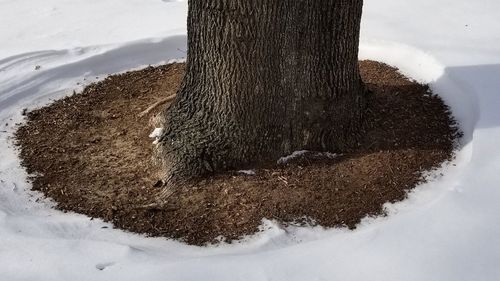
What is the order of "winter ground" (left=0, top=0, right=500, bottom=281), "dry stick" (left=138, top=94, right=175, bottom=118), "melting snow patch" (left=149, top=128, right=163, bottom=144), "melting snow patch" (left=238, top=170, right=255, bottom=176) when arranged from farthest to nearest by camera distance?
"dry stick" (left=138, top=94, right=175, bottom=118) < "melting snow patch" (left=149, top=128, right=163, bottom=144) < "melting snow patch" (left=238, top=170, right=255, bottom=176) < "winter ground" (left=0, top=0, right=500, bottom=281)

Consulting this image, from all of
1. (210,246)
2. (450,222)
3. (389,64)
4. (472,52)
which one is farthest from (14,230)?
(472,52)

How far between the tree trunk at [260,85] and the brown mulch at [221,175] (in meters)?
0.12

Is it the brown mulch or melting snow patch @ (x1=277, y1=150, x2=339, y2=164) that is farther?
melting snow patch @ (x1=277, y1=150, x2=339, y2=164)

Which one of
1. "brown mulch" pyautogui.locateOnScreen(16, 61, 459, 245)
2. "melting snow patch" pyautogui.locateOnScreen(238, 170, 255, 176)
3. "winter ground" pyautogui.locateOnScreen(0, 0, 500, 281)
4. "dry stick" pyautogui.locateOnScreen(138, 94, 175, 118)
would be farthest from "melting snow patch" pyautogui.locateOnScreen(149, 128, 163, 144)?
"winter ground" pyautogui.locateOnScreen(0, 0, 500, 281)

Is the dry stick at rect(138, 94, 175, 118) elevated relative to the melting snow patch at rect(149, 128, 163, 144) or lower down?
elevated

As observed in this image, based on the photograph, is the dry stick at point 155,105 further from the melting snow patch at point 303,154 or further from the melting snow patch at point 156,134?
the melting snow patch at point 303,154

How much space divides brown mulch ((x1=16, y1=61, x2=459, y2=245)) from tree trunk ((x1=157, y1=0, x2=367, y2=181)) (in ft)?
0.40

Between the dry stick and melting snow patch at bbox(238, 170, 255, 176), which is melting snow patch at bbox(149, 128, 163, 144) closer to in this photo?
the dry stick

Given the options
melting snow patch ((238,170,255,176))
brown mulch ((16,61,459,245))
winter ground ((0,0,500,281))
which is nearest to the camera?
winter ground ((0,0,500,281))

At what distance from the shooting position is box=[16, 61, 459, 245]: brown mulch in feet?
9.61

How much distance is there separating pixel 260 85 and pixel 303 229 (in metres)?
0.72

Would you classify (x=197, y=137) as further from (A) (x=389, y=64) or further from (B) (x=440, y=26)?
(B) (x=440, y=26)

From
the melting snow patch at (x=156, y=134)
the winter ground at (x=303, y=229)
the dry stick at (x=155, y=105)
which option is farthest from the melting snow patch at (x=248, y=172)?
the dry stick at (x=155, y=105)

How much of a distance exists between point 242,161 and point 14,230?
110cm
